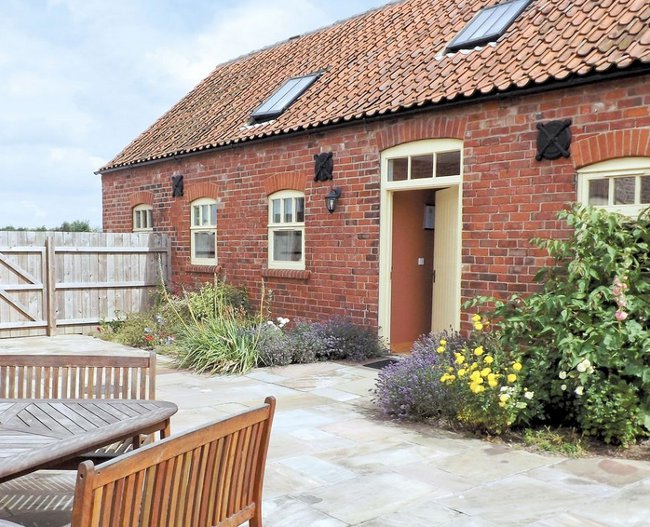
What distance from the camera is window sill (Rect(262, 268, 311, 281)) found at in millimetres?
9991

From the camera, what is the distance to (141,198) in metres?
14.0

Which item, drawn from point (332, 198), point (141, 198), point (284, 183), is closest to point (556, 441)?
point (332, 198)

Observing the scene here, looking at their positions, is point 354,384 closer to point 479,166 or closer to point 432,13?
point 479,166

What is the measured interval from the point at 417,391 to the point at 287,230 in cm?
522

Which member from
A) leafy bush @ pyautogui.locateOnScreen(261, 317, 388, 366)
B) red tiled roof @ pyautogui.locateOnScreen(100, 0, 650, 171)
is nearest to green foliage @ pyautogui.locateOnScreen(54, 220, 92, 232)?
red tiled roof @ pyautogui.locateOnScreen(100, 0, 650, 171)

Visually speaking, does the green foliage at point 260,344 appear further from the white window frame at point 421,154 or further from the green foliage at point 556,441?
the green foliage at point 556,441

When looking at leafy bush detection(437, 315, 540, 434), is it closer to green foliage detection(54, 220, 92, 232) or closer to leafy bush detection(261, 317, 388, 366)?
leafy bush detection(261, 317, 388, 366)

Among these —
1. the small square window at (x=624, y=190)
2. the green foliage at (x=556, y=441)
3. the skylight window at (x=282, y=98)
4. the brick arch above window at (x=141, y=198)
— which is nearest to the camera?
the green foliage at (x=556, y=441)

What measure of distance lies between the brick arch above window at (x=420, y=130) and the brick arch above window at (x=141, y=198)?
6609 mm

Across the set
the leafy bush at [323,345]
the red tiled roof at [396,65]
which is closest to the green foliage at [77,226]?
the red tiled roof at [396,65]

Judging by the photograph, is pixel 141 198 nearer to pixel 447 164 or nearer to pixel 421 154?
pixel 421 154

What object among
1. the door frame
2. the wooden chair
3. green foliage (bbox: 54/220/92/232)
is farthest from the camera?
green foliage (bbox: 54/220/92/232)

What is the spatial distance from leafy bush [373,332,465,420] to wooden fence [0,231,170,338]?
749 centimetres

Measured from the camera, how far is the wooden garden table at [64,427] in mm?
2779
